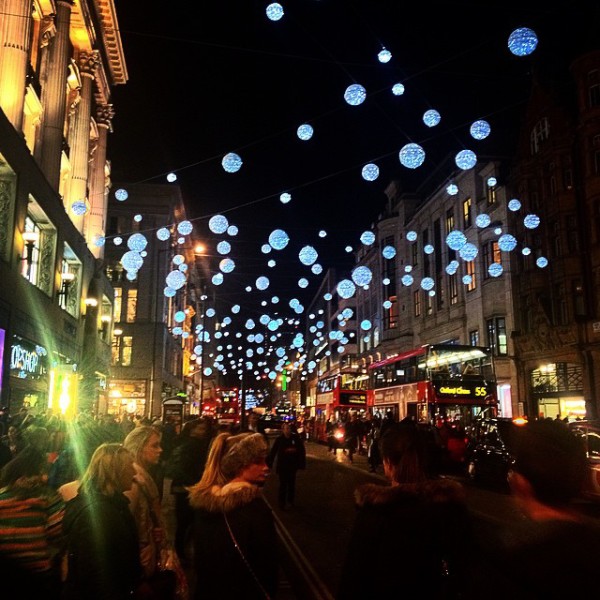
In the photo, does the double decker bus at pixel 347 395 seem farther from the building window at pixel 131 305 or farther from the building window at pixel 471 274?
the building window at pixel 131 305

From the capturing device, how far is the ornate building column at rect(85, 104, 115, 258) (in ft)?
125

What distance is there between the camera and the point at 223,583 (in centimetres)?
374

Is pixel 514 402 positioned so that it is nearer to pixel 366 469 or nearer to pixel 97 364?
pixel 366 469

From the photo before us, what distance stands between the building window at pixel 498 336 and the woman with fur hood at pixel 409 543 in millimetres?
37442

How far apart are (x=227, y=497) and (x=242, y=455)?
0.44 meters

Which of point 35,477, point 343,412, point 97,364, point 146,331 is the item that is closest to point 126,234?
point 146,331

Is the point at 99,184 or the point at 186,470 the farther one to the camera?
the point at 99,184

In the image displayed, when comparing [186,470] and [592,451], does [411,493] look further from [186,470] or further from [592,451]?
[592,451]

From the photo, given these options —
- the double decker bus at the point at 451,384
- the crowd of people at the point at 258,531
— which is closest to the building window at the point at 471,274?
the double decker bus at the point at 451,384

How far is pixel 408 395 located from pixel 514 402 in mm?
12509

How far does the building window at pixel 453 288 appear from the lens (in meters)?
46.0

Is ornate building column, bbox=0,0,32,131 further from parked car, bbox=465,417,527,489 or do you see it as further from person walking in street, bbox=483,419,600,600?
person walking in street, bbox=483,419,600,600

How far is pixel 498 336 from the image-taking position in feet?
129

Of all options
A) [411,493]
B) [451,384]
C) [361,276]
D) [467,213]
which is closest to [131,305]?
[467,213]
